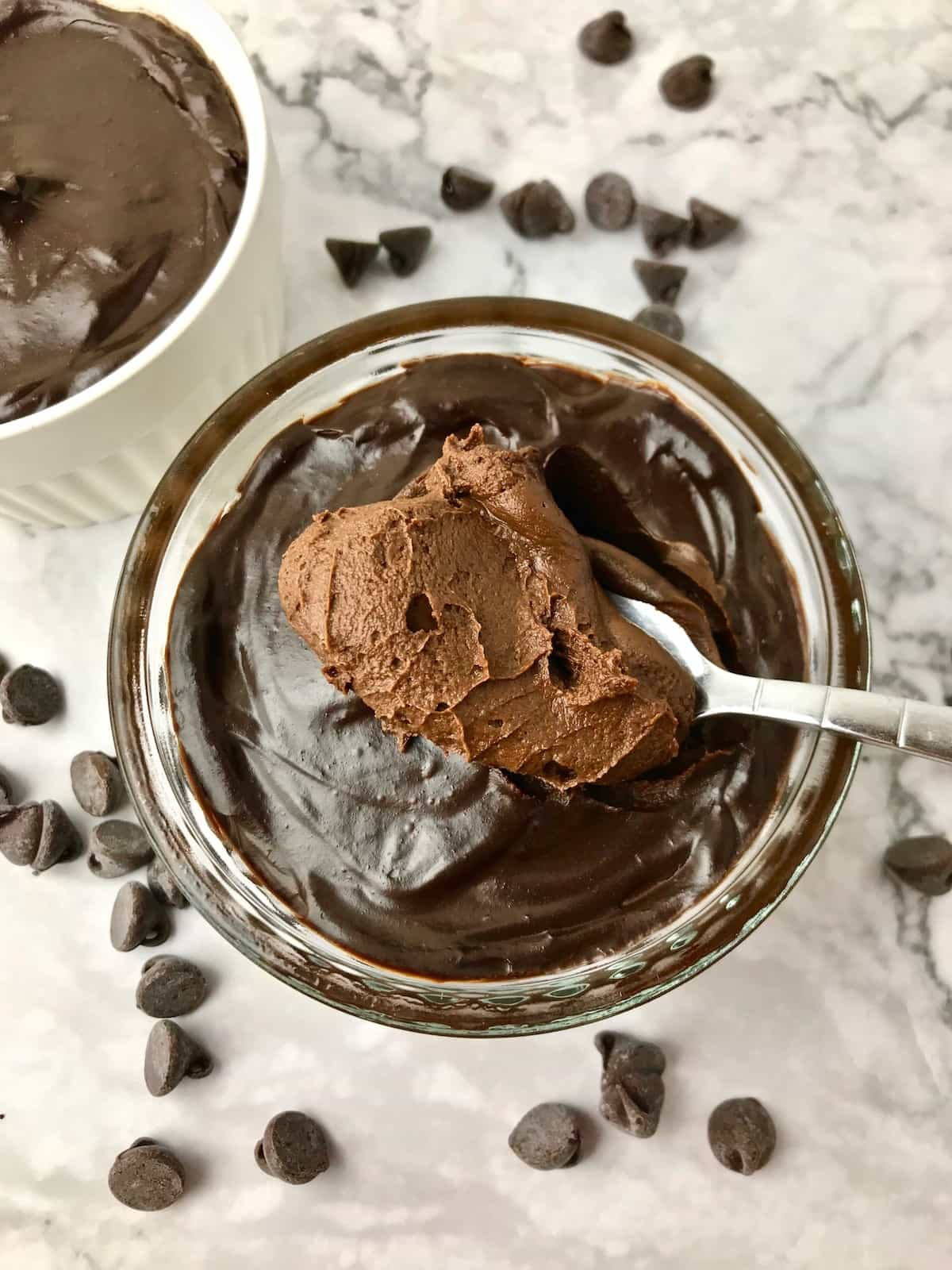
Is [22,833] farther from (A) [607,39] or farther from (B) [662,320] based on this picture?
(A) [607,39]

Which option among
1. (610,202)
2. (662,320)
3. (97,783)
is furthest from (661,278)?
(97,783)

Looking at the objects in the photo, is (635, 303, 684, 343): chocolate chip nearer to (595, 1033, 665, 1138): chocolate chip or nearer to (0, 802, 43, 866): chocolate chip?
(595, 1033, 665, 1138): chocolate chip

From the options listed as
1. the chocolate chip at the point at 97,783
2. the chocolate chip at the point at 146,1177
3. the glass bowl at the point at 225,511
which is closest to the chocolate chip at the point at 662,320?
the glass bowl at the point at 225,511

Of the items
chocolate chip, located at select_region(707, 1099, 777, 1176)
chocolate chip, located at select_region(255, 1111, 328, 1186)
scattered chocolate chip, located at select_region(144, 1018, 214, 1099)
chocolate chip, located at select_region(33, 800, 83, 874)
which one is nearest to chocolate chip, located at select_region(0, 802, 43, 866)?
chocolate chip, located at select_region(33, 800, 83, 874)

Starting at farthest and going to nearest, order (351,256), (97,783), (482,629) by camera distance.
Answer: (351,256) → (97,783) → (482,629)

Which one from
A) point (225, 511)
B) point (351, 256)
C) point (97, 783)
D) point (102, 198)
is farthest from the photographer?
point (351, 256)

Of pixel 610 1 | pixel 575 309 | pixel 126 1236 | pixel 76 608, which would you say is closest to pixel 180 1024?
pixel 126 1236

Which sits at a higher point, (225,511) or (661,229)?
(661,229)
